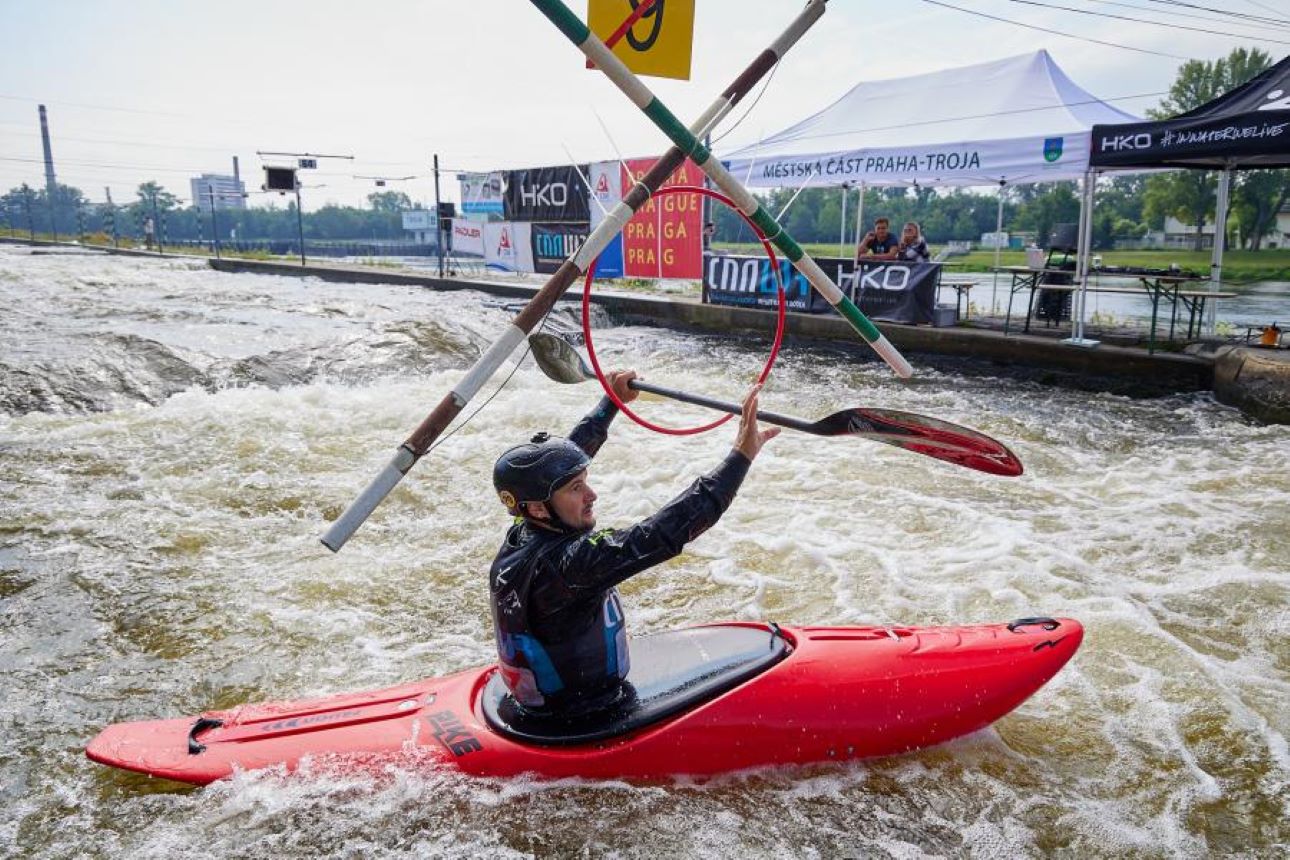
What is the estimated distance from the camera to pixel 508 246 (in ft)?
60.3

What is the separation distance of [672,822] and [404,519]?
3692 millimetres

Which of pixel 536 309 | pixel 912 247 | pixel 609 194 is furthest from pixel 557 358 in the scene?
pixel 609 194

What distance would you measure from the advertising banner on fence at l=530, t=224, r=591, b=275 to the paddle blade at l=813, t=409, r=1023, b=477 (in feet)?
43.9

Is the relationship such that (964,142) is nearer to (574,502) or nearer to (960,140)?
(960,140)

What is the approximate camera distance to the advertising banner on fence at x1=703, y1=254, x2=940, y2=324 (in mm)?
10828

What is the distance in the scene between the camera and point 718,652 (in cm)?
297

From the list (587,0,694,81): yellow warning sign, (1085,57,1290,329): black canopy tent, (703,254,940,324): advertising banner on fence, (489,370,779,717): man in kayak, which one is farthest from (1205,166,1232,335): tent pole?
(489,370,779,717): man in kayak

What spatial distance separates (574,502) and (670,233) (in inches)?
476

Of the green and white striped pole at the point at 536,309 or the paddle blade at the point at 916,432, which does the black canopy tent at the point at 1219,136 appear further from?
the paddle blade at the point at 916,432

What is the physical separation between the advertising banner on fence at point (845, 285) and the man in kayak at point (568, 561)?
8528mm

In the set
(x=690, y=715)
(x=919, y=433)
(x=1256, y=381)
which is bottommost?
(x=690, y=715)

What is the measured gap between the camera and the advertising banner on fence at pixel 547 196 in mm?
16375

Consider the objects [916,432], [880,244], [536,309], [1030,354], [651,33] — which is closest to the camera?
[536,309]

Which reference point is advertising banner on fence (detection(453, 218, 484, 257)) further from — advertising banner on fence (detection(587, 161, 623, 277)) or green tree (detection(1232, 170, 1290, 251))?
green tree (detection(1232, 170, 1290, 251))
